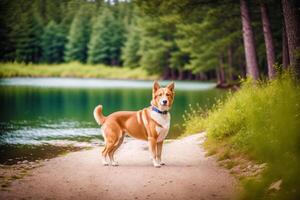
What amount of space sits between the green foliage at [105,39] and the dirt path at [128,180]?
76673mm

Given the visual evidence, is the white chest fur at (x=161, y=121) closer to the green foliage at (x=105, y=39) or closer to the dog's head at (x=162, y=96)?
the dog's head at (x=162, y=96)

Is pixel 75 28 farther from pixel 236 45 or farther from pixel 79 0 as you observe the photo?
pixel 236 45

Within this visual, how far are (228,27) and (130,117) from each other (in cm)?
3510

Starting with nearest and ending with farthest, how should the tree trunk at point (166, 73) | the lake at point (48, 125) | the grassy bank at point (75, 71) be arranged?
the lake at point (48, 125) → the tree trunk at point (166, 73) → the grassy bank at point (75, 71)

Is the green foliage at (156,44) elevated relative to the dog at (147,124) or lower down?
elevated

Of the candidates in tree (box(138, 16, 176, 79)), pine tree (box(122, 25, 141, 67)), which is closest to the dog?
tree (box(138, 16, 176, 79))

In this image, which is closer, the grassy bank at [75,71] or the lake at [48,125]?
the lake at [48,125]

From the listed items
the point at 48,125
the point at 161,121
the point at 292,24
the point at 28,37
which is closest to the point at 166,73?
the point at 28,37

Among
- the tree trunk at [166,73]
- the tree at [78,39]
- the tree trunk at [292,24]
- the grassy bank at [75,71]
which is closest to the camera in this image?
the tree trunk at [292,24]

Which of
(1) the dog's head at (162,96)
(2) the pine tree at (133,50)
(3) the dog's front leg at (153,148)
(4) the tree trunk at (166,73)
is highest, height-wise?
(2) the pine tree at (133,50)

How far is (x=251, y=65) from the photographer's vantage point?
19.5 metres

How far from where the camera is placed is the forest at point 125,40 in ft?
147

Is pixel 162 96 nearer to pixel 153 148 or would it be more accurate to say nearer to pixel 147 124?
pixel 147 124

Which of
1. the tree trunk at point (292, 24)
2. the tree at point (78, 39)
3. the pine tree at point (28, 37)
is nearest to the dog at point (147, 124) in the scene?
the tree trunk at point (292, 24)
